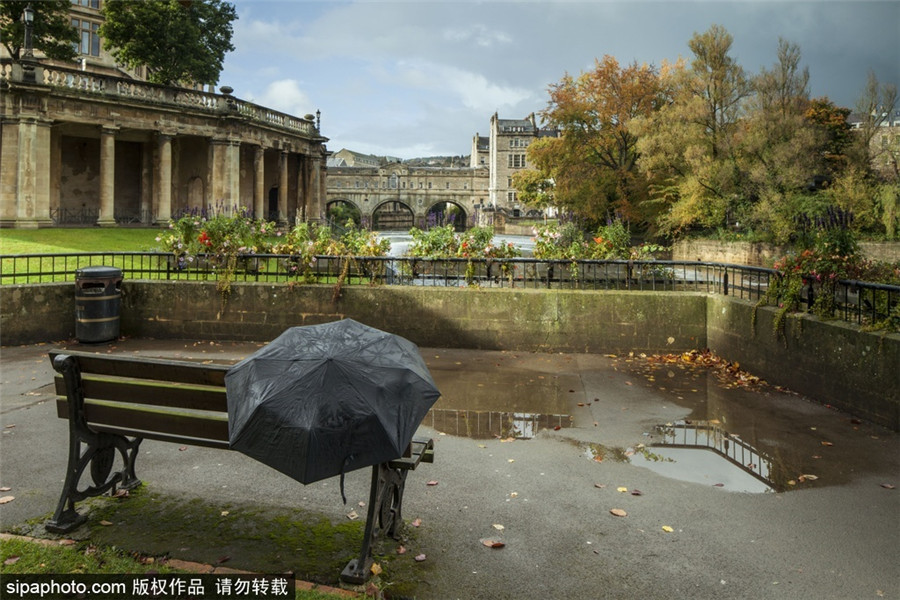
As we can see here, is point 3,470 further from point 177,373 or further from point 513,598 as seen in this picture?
point 513,598

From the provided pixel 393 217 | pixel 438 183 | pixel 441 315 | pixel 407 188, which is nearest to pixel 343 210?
pixel 407 188

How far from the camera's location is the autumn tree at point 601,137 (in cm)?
4059

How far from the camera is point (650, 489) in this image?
5.05m

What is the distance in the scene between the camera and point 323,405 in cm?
321

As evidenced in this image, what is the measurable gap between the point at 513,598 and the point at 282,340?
187 cm

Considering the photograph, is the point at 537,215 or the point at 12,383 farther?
the point at 537,215

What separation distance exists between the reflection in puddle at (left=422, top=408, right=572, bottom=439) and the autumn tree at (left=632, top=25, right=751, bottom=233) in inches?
A: 1294

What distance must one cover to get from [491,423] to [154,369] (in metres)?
3.67

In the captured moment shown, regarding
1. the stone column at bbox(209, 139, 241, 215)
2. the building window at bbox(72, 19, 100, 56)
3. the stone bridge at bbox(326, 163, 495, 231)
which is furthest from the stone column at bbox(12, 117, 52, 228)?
the stone bridge at bbox(326, 163, 495, 231)

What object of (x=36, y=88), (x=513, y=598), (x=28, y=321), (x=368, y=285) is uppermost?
(x=36, y=88)

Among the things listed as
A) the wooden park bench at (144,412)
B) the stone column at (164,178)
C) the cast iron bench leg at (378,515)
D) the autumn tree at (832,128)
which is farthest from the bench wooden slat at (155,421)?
the autumn tree at (832,128)

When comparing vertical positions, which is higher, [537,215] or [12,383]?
[537,215]

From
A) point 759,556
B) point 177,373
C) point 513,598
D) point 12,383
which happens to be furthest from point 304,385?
point 12,383

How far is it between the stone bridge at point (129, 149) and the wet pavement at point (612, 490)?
1687cm
